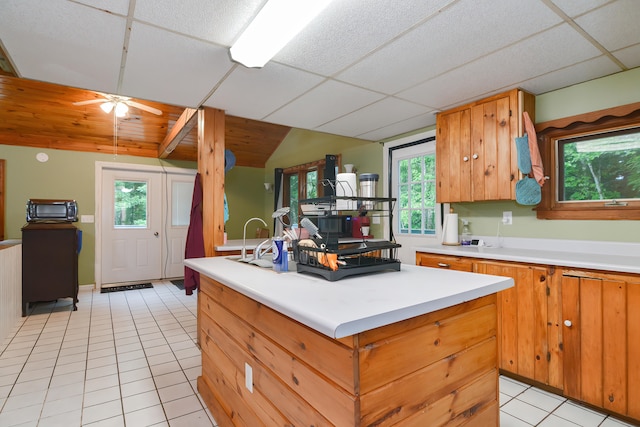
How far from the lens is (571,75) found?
94.9 inches

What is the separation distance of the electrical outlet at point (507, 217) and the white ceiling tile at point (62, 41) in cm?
324

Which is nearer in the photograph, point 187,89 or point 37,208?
point 187,89

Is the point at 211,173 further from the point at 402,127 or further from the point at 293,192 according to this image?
the point at 293,192

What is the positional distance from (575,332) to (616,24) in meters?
1.83

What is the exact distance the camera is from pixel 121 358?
2.87 meters

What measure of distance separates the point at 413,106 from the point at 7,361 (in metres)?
4.25

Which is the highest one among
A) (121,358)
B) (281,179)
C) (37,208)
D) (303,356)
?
(281,179)

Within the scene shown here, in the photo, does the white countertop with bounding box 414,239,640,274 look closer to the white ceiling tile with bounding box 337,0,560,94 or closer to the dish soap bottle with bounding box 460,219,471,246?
the dish soap bottle with bounding box 460,219,471,246

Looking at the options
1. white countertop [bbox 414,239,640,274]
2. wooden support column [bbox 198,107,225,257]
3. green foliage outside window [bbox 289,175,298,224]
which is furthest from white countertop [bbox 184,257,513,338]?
green foliage outside window [bbox 289,175,298,224]

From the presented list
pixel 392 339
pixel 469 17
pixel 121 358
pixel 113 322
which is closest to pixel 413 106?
pixel 469 17

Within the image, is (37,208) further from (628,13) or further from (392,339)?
(628,13)

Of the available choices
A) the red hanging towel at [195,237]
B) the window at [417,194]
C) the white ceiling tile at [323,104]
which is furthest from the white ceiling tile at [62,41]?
the window at [417,194]

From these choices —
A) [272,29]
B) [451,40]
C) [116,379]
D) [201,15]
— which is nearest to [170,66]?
[201,15]

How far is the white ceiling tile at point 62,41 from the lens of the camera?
1666 mm
